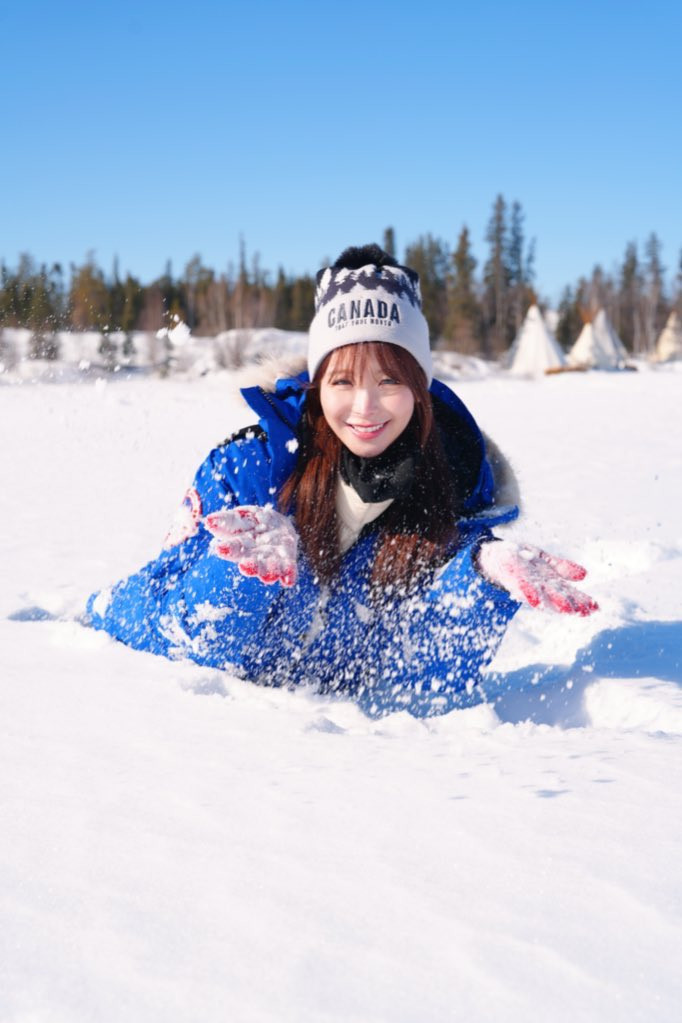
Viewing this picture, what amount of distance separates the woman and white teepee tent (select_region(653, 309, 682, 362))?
33656mm

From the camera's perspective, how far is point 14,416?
9555 millimetres

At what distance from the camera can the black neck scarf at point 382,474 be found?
81.5 inches

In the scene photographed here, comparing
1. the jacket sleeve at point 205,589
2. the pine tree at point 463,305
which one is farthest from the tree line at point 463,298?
the jacket sleeve at point 205,589

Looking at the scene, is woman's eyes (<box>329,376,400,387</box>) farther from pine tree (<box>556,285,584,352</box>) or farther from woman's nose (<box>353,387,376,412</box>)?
pine tree (<box>556,285,584,352</box>)

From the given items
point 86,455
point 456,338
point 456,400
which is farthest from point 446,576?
point 456,338

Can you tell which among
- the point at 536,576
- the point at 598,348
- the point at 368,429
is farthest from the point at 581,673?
the point at 598,348

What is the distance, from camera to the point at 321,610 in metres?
2.16

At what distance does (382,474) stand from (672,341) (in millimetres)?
34454

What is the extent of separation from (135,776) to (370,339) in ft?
3.47

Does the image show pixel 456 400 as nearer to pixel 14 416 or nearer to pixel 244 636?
pixel 244 636

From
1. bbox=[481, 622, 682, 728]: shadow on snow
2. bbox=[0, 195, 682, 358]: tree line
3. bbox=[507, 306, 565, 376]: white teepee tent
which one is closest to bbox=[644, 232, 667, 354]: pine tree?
bbox=[0, 195, 682, 358]: tree line

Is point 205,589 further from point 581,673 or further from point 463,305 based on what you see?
point 463,305

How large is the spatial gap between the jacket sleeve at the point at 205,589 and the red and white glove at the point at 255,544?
0.13 meters

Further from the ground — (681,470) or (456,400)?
(456,400)
